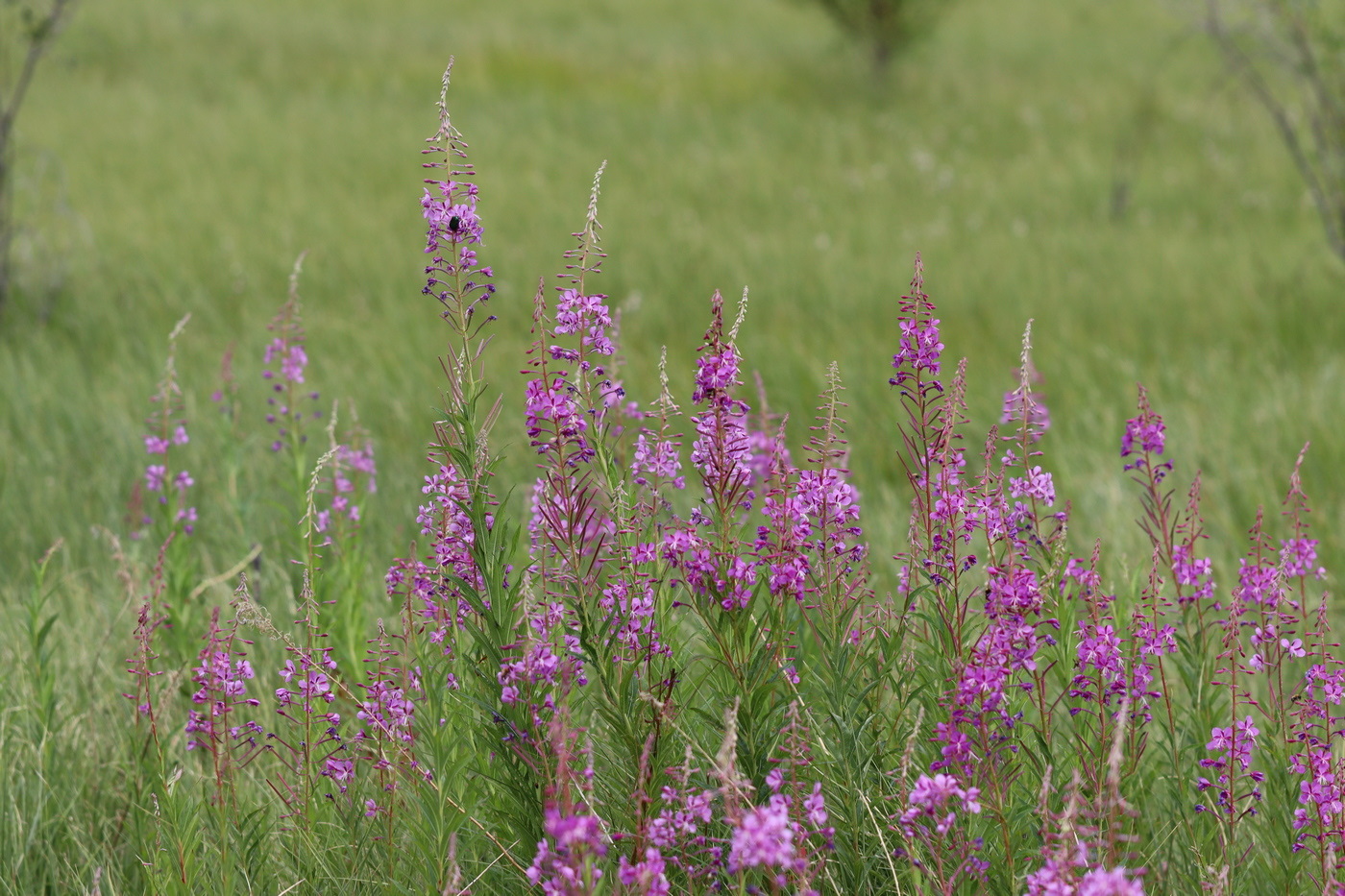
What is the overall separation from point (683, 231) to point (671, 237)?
0.83 ft

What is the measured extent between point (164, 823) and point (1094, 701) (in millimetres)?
1795

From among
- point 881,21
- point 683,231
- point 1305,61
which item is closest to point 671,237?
point 683,231

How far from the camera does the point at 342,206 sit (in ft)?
31.4

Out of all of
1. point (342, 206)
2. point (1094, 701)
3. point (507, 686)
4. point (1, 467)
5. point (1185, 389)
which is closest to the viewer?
point (507, 686)

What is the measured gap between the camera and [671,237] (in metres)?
8.89

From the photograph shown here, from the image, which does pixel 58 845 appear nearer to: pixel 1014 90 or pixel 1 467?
pixel 1 467

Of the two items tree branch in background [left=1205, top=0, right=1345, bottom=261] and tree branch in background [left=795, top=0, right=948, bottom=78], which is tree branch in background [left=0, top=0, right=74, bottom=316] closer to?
tree branch in background [left=1205, top=0, right=1345, bottom=261]

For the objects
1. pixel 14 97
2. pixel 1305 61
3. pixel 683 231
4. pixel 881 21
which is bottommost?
pixel 14 97

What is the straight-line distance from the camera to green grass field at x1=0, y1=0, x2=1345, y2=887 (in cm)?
529

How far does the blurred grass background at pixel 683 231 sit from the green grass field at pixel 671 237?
0.12 feet

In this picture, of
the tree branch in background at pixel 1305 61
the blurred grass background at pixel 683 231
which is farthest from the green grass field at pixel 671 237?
the tree branch in background at pixel 1305 61

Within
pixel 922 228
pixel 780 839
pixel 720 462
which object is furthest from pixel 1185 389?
pixel 780 839

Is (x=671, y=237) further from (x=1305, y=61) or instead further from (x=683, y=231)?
(x=1305, y=61)

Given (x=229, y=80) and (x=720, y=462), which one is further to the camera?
(x=229, y=80)
